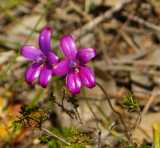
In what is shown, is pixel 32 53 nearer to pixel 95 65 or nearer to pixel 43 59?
pixel 43 59

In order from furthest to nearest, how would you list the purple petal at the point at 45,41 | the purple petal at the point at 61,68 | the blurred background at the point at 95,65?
the blurred background at the point at 95,65 < the purple petal at the point at 45,41 < the purple petal at the point at 61,68

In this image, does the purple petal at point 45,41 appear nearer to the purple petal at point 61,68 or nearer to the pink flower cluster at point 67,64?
the pink flower cluster at point 67,64

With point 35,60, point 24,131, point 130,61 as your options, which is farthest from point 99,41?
point 35,60

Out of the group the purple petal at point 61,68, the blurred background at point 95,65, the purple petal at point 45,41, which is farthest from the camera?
the blurred background at point 95,65

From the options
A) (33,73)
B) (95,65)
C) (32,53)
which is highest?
(32,53)

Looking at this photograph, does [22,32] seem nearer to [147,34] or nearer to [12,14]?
[12,14]

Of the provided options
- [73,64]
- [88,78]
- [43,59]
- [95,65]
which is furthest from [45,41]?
[95,65]

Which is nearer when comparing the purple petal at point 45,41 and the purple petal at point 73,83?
the purple petal at point 73,83

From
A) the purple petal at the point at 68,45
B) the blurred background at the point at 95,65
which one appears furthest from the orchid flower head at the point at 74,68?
the blurred background at the point at 95,65
